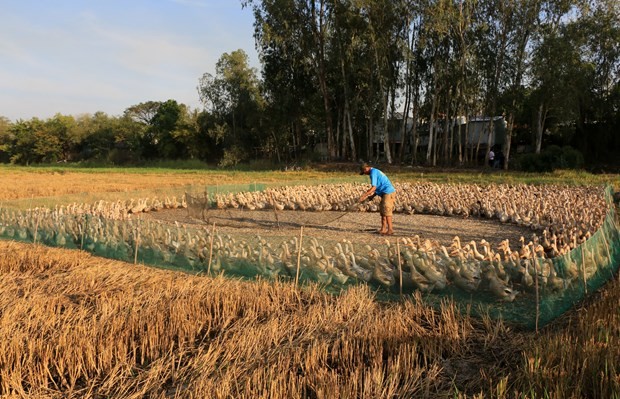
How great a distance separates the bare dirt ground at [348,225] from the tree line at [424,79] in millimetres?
14941

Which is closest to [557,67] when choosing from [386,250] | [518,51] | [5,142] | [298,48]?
[518,51]

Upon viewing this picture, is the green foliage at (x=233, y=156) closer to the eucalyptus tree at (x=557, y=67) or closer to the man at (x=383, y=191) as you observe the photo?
the eucalyptus tree at (x=557, y=67)

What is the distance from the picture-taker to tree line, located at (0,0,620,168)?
26.7 metres

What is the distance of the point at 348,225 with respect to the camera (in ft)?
37.7

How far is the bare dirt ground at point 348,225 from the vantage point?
32.6ft

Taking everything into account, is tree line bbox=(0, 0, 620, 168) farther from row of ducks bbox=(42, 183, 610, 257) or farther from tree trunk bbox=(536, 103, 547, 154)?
row of ducks bbox=(42, 183, 610, 257)

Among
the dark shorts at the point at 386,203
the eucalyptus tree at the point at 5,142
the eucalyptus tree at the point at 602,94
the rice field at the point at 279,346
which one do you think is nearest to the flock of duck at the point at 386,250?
the rice field at the point at 279,346

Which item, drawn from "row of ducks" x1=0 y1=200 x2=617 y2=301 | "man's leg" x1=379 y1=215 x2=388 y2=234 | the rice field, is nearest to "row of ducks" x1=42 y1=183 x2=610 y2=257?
"man's leg" x1=379 y1=215 x2=388 y2=234

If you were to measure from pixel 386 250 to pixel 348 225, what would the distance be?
5.24 metres

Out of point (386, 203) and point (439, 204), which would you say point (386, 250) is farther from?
point (439, 204)

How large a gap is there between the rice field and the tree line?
22245 mm

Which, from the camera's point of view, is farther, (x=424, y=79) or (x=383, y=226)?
(x=424, y=79)

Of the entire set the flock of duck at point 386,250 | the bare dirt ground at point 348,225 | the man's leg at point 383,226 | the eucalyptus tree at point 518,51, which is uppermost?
the eucalyptus tree at point 518,51

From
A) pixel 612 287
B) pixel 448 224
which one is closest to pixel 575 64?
pixel 448 224
